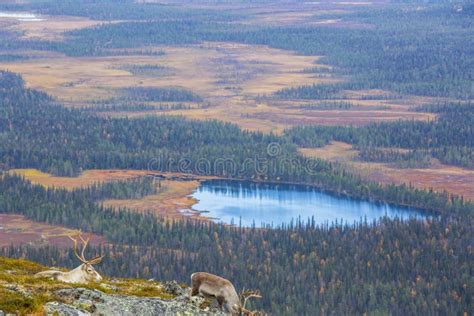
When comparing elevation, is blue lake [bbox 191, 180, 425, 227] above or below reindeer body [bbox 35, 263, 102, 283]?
below

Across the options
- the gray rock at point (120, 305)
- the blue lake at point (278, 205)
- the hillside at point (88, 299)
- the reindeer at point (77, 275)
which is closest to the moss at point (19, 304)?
the hillside at point (88, 299)

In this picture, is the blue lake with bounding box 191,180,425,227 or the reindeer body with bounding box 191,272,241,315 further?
the blue lake with bounding box 191,180,425,227

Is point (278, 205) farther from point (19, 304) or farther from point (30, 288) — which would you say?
point (19, 304)

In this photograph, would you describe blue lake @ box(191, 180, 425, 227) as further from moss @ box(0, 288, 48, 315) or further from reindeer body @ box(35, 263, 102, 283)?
moss @ box(0, 288, 48, 315)

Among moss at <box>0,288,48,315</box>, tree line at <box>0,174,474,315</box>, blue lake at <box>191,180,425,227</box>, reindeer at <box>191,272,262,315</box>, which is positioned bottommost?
blue lake at <box>191,180,425,227</box>

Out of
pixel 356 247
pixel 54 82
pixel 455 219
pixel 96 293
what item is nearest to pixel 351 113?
pixel 54 82

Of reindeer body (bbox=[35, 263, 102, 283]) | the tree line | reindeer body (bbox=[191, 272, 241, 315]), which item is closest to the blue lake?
the tree line

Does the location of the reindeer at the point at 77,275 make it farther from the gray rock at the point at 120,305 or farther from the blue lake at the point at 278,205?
the blue lake at the point at 278,205

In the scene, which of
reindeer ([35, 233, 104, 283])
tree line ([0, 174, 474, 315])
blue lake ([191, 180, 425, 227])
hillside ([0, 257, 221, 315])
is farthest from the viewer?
blue lake ([191, 180, 425, 227])

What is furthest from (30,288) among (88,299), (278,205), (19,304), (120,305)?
(278,205)
